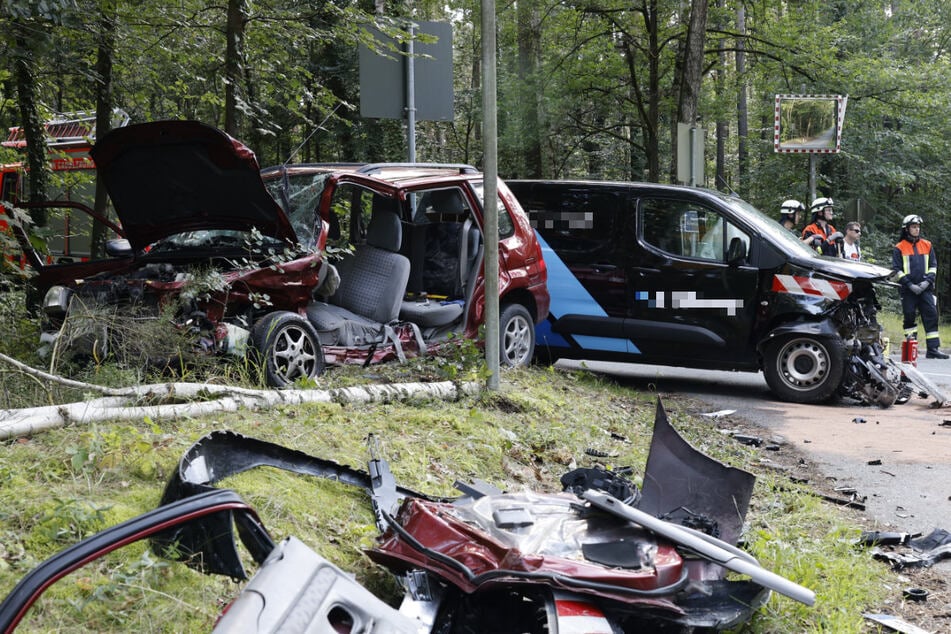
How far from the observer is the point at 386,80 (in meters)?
9.97

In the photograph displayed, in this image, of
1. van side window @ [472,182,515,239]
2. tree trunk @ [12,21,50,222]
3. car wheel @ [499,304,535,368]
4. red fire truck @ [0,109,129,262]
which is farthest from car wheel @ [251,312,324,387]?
red fire truck @ [0,109,129,262]

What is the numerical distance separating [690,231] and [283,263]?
4.57 m

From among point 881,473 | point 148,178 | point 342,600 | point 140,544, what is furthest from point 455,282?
point 342,600

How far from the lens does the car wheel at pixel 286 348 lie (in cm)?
684

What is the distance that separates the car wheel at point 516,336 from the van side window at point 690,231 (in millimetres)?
1642

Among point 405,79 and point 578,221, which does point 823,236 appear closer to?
point 578,221

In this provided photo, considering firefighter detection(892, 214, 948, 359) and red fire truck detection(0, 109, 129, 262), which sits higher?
red fire truck detection(0, 109, 129, 262)

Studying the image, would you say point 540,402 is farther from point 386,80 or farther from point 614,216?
point 386,80

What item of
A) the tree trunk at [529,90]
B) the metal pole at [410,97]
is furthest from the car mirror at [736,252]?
the tree trunk at [529,90]

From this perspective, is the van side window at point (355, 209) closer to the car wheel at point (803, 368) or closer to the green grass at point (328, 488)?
the green grass at point (328, 488)

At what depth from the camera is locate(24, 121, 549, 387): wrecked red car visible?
267 inches

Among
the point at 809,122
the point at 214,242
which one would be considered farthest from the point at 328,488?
the point at 809,122

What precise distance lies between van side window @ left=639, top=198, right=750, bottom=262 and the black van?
0.03 ft

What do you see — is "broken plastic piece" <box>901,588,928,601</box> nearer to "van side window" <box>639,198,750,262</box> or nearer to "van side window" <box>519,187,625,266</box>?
"van side window" <box>639,198,750,262</box>
